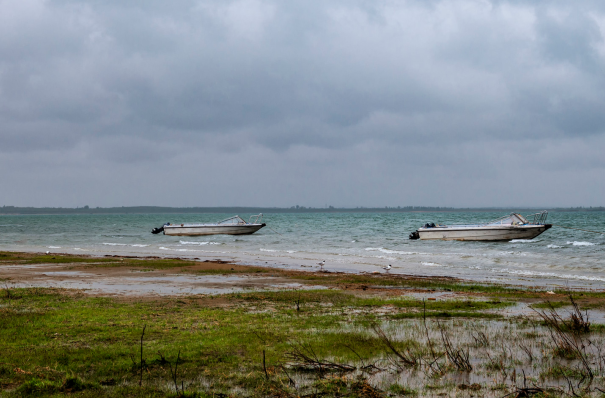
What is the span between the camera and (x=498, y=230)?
1898 inches

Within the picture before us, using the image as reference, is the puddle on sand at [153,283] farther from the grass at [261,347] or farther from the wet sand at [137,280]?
the grass at [261,347]

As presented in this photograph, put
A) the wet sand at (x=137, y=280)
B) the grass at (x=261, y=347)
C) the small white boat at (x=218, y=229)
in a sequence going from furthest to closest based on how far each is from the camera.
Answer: the small white boat at (x=218, y=229)
the wet sand at (x=137, y=280)
the grass at (x=261, y=347)

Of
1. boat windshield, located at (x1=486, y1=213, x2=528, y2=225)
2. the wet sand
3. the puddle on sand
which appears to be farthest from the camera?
boat windshield, located at (x1=486, y1=213, x2=528, y2=225)

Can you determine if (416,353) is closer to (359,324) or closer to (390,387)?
(390,387)

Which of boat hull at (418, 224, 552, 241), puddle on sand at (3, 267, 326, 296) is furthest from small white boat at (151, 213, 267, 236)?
puddle on sand at (3, 267, 326, 296)

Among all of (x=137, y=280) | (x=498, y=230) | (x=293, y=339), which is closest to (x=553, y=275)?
(x=137, y=280)

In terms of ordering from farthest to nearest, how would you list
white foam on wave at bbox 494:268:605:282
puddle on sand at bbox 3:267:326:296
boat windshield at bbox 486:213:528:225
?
boat windshield at bbox 486:213:528:225, white foam on wave at bbox 494:268:605:282, puddle on sand at bbox 3:267:326:296

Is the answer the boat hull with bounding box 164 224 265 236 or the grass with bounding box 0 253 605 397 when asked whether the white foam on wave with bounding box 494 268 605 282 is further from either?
the boat hull with bounding box 164 224 265 236

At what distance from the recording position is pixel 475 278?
75.9 feet

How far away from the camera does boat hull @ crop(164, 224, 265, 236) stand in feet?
211

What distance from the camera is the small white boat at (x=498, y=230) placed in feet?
156

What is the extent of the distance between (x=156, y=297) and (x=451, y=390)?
10121mm

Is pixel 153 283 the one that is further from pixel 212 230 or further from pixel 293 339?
pixel 212 230

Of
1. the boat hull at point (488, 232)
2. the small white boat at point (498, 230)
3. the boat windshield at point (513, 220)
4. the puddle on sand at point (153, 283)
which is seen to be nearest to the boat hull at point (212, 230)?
the boat hull at point (488, 232)
